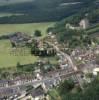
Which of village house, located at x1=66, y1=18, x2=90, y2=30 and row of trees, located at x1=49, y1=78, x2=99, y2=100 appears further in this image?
village house, located at x1=66, y1=18, x2=90, y2=30

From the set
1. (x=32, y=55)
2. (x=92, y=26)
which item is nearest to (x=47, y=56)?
(x=32, y=55)

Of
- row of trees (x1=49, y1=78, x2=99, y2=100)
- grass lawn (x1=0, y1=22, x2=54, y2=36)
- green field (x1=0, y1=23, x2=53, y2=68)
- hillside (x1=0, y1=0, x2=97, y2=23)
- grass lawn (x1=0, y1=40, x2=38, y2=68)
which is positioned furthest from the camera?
hillside (x1=0, y1=0, x2=97, y2=23)

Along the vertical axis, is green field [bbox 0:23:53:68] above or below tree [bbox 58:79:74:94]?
below

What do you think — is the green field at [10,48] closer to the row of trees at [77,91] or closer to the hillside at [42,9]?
the hillside at [42,9]

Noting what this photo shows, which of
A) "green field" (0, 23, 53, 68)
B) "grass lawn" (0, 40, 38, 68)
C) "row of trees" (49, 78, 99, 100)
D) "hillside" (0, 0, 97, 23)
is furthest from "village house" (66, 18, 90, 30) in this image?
"row of trees" (49, 78, 99, 100)

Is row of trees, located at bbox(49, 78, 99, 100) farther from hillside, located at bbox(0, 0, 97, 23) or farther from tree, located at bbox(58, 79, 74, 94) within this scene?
hillside, located at bbox(0, 0, 97, 23)

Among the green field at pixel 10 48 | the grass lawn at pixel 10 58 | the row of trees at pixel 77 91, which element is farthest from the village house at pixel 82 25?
the row of trees at pixel 77 91

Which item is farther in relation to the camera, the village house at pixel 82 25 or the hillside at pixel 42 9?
the hillside at pixel 42 9
